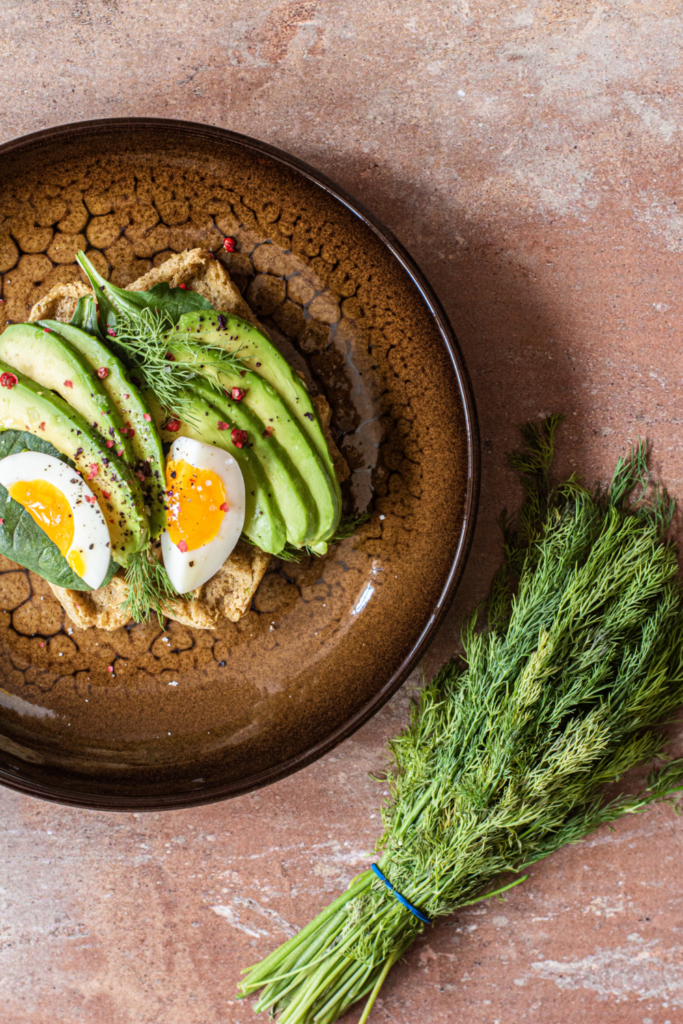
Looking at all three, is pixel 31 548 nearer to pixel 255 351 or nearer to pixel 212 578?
pixel 212 578

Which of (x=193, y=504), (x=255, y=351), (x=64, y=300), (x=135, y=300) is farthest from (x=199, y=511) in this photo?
(x=64, y=300)

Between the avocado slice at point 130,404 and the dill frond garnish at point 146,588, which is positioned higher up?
the avocado slice at point 130,404

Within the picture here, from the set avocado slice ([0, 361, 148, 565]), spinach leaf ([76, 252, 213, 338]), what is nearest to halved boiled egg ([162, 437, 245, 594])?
avocado slice ([0, 361, 148, 565])

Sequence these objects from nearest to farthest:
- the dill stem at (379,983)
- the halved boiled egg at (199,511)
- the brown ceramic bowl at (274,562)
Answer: the halved boiled egg at (199,511) < the brown ceramic bowl at (274,562) < the dill stem at (379,983)

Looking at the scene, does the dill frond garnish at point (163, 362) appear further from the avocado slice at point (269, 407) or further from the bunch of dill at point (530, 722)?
the bunch of dill at point (530, 722)

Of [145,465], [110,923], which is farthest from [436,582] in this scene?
[110,923]

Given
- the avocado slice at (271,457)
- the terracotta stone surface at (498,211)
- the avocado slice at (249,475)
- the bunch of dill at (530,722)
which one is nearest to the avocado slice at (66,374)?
the avocado slice at (249,475)
